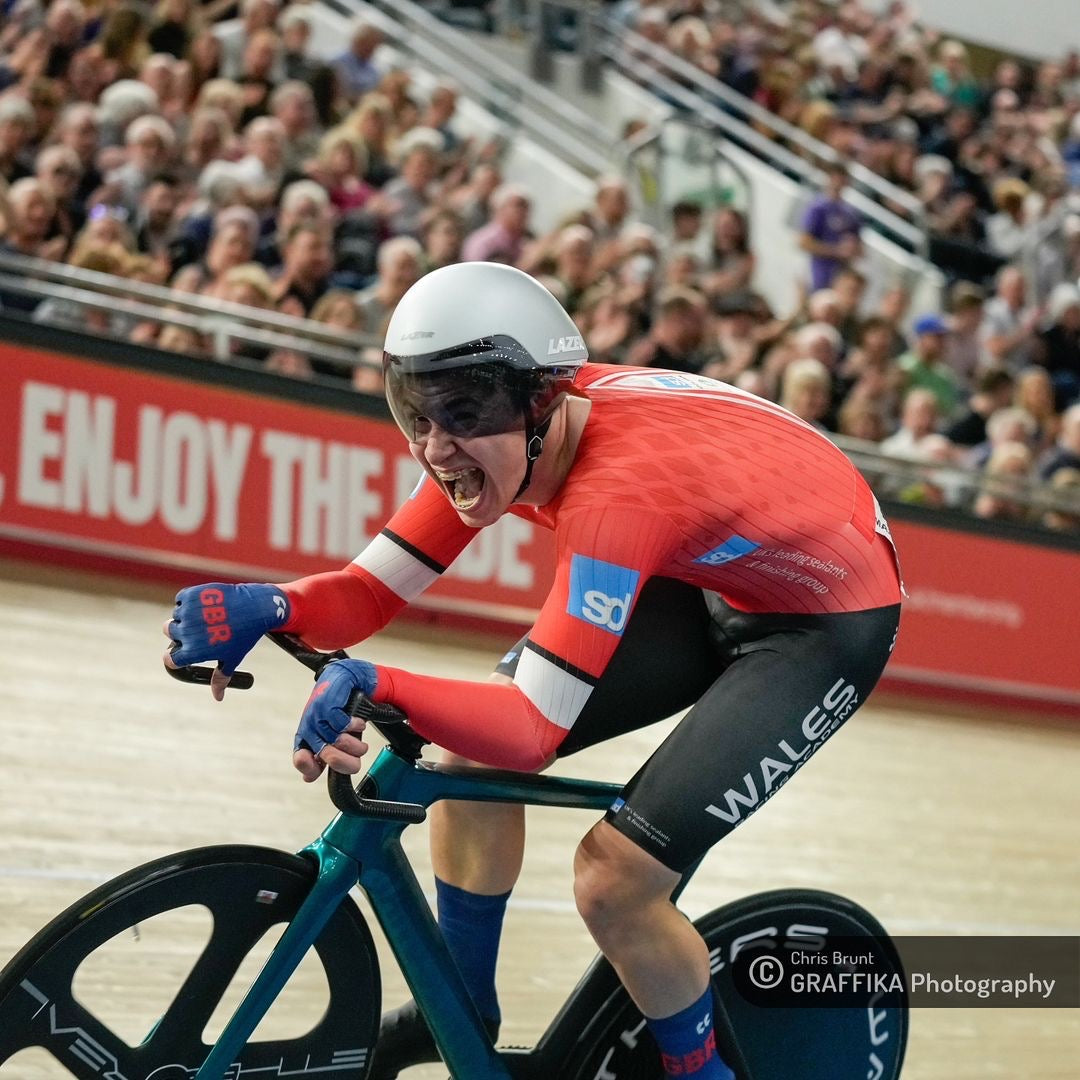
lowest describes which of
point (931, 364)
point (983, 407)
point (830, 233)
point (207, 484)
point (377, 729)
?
point (207, 484)

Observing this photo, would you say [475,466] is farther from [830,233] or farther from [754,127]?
[754,127]

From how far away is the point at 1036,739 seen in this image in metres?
8.55

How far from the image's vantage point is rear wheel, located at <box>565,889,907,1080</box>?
8.82ft

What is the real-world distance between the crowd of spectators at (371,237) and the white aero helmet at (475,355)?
17.6 feet

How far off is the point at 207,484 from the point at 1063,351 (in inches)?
249

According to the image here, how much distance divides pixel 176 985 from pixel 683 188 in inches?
365

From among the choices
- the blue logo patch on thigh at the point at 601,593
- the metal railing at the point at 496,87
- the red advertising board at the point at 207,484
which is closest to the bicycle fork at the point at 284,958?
the blue logo patch on thigh at the point at 601,593

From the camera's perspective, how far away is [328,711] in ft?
6.96

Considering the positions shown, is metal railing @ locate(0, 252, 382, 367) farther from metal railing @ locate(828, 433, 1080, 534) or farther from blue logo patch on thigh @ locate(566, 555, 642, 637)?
blue logo patch on thigh @ locate(566, 555, 642, 637)

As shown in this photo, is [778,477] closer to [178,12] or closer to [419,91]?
[178,12]

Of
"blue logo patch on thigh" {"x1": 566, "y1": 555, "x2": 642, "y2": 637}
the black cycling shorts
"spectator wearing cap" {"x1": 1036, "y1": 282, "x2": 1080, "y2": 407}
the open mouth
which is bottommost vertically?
"spectator wearing cap" {"x1": 1036, "y1": 282, "x2": 1080, "y2": 407}

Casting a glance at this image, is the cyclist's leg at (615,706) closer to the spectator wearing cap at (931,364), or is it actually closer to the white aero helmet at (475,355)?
the white aero helmet at (475,355)

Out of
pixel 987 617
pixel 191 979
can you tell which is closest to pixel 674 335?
pixel 987 617

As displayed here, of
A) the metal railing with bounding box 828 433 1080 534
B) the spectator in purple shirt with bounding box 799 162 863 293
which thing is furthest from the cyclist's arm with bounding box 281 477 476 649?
the spectator in purple shirt with bounding box 799 162 863 293
